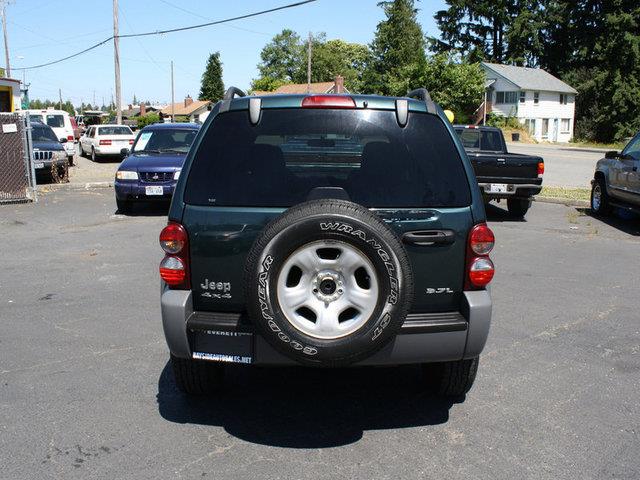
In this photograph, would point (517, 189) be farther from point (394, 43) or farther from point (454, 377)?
point (394, 43)

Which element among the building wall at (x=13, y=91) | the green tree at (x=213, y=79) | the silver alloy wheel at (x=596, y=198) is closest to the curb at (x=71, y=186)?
the building wall at (x=13, y=91)

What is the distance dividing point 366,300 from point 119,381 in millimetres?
2120

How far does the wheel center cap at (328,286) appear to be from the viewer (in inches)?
128

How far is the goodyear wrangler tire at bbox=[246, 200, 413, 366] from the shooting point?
3.19 m

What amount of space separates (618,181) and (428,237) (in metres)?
9.55

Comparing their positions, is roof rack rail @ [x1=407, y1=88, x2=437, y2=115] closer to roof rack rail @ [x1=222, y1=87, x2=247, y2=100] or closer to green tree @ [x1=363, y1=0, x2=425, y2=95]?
roof rack rail @ [x1=222, y1=87, x2=247, y2=100]

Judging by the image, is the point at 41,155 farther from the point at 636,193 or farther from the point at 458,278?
the point at 458,278

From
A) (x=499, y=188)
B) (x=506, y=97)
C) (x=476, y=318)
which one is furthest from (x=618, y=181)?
(x=506, y=97)

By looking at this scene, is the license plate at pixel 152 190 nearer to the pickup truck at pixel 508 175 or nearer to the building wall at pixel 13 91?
the pickup truck at pixel 508 175

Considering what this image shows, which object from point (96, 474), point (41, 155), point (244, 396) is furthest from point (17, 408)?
point (41, 155)

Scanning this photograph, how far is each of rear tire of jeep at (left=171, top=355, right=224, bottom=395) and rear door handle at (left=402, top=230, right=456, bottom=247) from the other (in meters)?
1.44

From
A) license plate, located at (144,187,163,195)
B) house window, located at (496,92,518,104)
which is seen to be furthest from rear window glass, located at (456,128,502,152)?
house window, located at (496,92,518,104)

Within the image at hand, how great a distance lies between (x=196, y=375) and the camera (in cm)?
399

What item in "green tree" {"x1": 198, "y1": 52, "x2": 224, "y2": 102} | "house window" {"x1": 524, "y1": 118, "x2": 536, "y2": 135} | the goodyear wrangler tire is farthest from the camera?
"green tree" {"x1": 198, "y1": 52, "x2": 224, "y2": 102}
